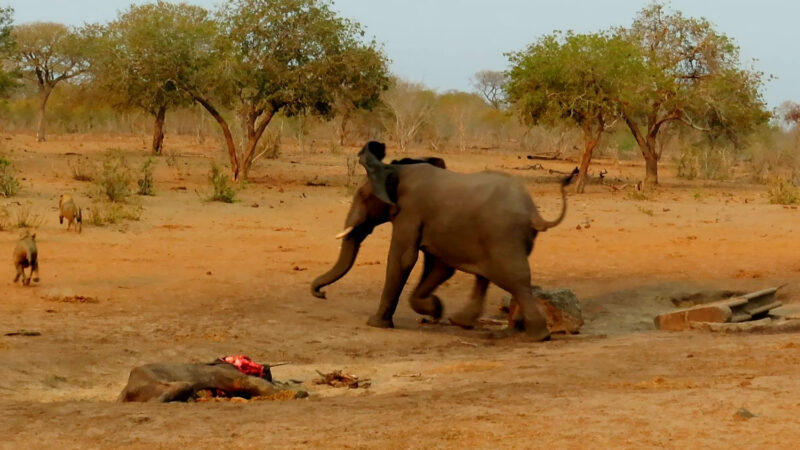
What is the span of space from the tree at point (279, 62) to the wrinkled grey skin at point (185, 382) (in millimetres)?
19239

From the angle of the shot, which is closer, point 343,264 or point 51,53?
Result: point 343,264

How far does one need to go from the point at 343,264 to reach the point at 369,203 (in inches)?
25.9

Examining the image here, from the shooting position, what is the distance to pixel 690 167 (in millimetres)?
34438

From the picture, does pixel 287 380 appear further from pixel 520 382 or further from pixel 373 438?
pixel 373 438

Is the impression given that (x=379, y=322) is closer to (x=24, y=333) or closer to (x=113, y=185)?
(x=24, y=333)

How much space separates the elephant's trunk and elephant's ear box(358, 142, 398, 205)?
1.98 feet

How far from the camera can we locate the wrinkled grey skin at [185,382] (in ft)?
21.8

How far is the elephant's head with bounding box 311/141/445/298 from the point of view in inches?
405

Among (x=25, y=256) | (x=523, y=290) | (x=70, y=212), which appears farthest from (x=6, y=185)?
(x=523, y=290)

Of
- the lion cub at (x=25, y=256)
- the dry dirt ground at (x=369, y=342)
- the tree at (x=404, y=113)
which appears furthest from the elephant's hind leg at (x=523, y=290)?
the tree at (x=404, y=113)

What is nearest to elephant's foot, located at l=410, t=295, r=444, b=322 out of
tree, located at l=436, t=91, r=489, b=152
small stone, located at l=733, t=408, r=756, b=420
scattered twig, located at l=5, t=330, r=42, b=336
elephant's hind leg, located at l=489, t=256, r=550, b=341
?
elephant's hind leg, located at l=489, t=256, r=550, b=341

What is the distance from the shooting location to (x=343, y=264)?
34.9 feet

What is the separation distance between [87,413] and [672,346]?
179 inches

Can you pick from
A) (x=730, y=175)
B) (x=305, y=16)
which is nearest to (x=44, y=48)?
(x=305, y=16)
